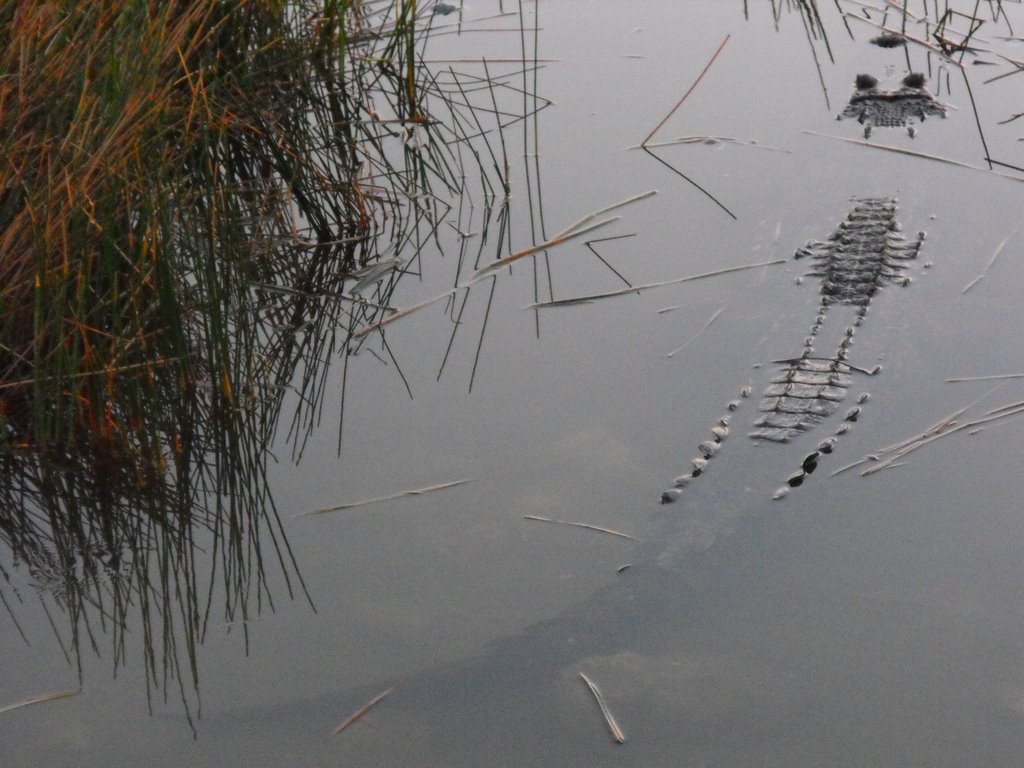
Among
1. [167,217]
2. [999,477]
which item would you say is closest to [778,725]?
[999,477]

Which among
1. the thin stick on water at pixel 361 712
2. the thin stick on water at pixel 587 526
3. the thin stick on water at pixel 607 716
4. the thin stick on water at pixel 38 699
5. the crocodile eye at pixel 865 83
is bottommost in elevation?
the thin stick on water at pixel 607 716

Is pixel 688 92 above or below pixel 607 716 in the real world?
above

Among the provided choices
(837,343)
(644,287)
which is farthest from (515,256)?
(837,343)

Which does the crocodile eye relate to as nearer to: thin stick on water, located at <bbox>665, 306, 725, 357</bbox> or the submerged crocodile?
the submerged crocodile

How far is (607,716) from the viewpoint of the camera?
6.01ft

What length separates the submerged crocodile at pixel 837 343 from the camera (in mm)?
2531

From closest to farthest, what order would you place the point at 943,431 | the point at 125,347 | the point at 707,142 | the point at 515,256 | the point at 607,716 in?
the point at 607,716 < the point at 125,347 < the point at 943,431 < the point at 515,256 < the point at 707,142

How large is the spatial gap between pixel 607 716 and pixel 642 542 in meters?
→ 0.44

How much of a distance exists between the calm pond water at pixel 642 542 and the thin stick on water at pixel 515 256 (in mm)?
Answer: 34

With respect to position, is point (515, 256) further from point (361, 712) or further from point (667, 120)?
point (361, 712)

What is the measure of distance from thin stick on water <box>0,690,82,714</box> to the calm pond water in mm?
11

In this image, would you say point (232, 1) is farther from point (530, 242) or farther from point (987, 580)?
point (987, 580)

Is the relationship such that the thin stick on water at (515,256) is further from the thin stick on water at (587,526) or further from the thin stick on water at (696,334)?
the thin stick on water at (587,526)

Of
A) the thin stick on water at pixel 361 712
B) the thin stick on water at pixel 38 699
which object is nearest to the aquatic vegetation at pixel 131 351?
the thin stick on water at pixel 38 699
